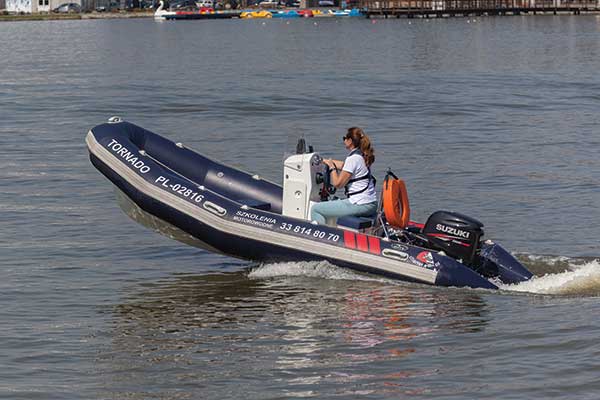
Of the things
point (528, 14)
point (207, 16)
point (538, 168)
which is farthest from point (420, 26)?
point (538, 168)

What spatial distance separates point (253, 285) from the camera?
42.4 feet

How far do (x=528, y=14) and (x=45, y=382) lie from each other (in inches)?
4676

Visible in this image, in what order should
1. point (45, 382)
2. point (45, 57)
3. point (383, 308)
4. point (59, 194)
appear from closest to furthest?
1. point (45, 382)
2. point (383, 308)
3. point (59, 194)
4. point (45, 57)

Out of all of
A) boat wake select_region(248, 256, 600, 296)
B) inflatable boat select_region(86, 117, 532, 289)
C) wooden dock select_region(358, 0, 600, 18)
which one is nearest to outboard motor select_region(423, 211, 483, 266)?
inflatable boat select_region(86, 117, 532, 289)

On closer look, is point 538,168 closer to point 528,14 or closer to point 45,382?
point 45,382

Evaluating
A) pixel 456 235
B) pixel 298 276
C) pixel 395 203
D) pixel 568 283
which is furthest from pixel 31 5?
pixel 568 283

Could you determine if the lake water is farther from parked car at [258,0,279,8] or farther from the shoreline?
parked car at [258,0,279,8]

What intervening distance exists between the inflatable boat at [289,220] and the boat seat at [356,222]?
0.04 ft

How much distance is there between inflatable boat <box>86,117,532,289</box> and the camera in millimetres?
11984

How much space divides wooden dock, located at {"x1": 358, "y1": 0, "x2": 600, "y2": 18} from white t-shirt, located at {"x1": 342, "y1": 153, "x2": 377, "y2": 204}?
359 ft

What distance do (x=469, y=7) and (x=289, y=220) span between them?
114 metres

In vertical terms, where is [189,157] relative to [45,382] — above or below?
above

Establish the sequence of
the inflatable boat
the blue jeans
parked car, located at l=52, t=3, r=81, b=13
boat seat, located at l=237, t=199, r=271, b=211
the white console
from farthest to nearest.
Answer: parked car, located at l=52, t=3, r=81, b=13 < boat seat, located at l=237, t=199, r=271, b=211 < the white console < the blue jeans < the inflatable boat

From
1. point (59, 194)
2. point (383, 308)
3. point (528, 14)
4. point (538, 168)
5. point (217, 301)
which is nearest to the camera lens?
point (383, 308)
